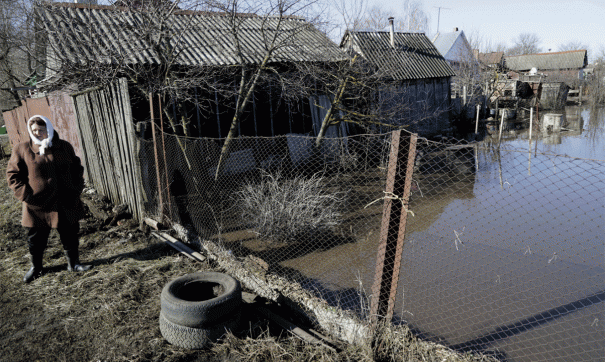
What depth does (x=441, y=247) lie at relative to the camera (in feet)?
20.3

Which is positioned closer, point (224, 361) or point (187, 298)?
point (224, 361)

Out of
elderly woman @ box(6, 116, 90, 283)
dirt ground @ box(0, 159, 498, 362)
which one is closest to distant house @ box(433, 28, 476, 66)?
dirt ground @ box(0, 159, 498, 362)

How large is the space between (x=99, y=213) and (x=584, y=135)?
1962 cm

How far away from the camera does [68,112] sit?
8.47 meters

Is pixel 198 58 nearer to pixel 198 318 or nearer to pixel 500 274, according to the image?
pixel 198 318

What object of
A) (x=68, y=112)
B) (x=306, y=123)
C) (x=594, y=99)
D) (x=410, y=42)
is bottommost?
(x=594, y=99)

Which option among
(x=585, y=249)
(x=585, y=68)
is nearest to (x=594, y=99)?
(x=585, y=68)

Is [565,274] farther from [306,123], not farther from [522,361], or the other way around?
[306,123]

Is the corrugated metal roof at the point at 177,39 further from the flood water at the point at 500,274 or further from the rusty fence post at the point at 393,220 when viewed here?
the rusty fence post at the point at 393,220

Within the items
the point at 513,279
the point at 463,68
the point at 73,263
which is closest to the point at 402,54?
the point at 463,68

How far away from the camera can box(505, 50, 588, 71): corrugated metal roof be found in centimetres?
5984

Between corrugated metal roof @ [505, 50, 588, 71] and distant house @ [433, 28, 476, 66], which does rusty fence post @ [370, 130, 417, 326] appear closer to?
distant house @ [433, 28, 476, 66]

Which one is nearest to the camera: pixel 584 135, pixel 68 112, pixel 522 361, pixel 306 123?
pixel 522 361

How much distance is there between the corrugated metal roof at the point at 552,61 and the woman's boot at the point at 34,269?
6596 centimetres
